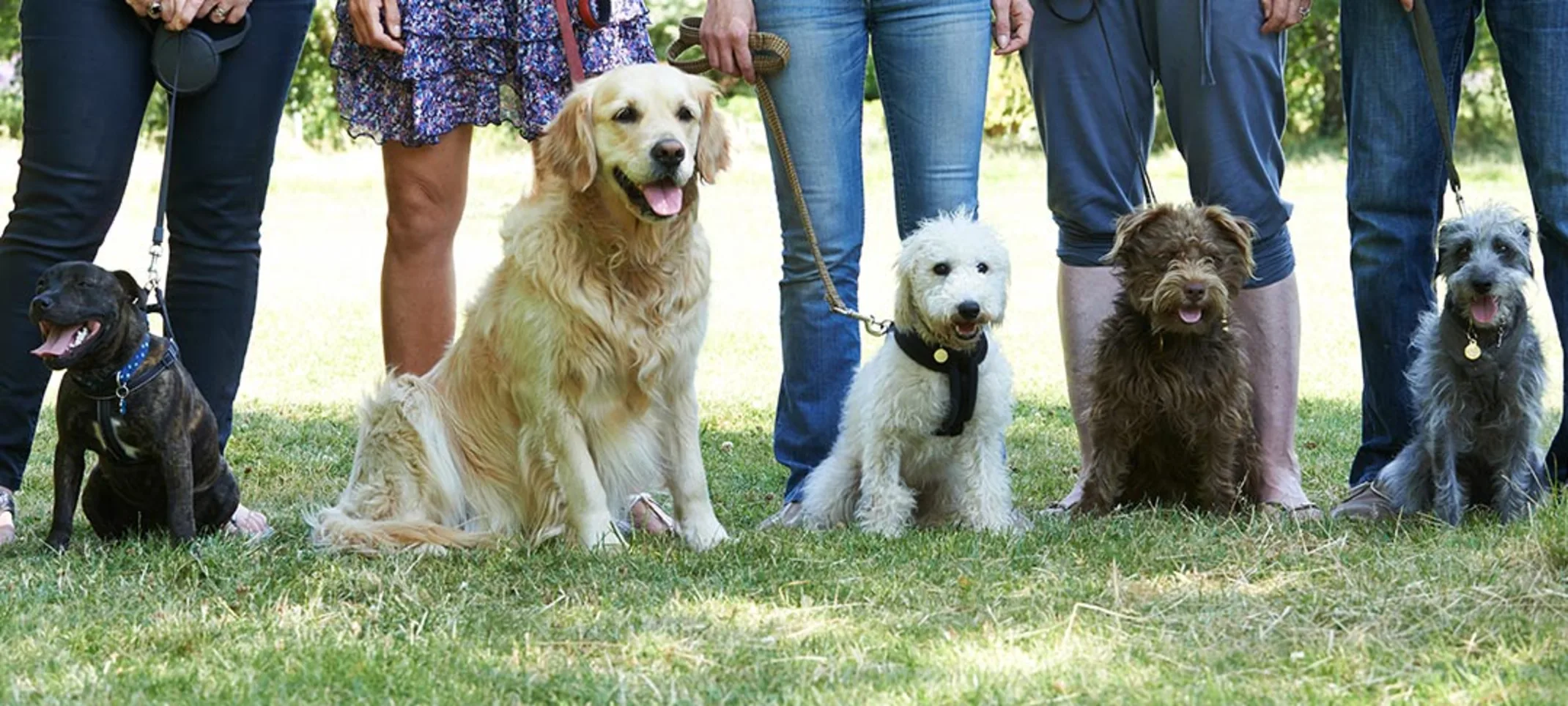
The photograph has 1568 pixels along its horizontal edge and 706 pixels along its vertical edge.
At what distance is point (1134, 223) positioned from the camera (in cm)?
491

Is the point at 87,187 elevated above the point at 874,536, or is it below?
above

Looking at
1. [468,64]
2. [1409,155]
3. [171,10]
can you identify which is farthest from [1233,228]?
[171,10]

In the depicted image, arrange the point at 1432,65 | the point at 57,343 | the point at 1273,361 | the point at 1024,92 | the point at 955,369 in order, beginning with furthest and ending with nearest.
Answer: the point at 1024,92 < the point at 1273,361 < the point at 955,369 < the point at 1432,65 < the point at 57,343

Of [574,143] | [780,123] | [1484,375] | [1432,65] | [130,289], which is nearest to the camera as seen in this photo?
[130,289]

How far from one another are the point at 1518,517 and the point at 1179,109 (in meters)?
1.44

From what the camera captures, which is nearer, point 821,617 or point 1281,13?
point 821,617

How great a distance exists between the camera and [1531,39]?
4.66 metres

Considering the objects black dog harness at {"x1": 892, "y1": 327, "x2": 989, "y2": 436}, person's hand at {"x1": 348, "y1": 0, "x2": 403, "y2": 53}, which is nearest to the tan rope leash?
black dog harness at {"x1": 892, "y1": 327, "x2": 989, "y2": 436}

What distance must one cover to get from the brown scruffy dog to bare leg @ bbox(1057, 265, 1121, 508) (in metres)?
0.20

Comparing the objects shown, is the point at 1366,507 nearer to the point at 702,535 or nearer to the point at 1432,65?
the point at 1432,65

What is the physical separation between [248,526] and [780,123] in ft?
6.13

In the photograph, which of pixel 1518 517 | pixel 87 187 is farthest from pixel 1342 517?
pixel 87 187

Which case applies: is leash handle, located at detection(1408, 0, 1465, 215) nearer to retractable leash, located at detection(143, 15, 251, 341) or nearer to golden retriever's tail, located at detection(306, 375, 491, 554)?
golden retriever's tail, located at detection(306, 375, 491, 554)

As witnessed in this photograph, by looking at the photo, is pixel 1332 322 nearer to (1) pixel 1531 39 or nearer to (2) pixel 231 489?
(1) pixel 1531 39
